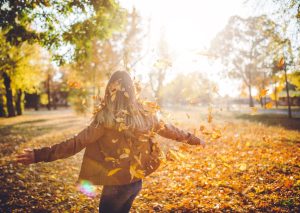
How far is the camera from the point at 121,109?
2924 millimetres

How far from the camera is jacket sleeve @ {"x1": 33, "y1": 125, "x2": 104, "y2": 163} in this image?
113 inches

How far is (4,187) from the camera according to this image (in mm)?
7141

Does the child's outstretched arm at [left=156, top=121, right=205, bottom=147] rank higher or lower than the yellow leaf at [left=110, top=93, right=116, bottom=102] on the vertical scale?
lower

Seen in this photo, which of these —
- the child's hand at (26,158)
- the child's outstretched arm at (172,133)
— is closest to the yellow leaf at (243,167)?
the child's outstretched arm at (172,133)

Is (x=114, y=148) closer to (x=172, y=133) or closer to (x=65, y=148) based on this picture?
(x=65, y=148)

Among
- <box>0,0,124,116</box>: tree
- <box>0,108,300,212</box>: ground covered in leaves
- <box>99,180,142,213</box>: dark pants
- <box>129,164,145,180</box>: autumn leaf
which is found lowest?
<box>0,108,300,212</box>: ground covered in leaves

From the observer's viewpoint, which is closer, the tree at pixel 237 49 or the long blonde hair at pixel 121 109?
the long blonde hair at pixel 121 109

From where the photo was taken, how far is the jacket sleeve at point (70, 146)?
2875mm

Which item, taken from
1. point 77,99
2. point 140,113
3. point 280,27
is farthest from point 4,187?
point 77,99

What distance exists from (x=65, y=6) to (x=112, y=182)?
291 inches

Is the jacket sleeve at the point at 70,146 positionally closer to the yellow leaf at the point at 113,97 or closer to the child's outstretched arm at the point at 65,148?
the child's outstretched arm at the point at 65,148

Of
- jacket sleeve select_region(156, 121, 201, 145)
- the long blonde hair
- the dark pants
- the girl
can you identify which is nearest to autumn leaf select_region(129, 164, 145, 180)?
the girl

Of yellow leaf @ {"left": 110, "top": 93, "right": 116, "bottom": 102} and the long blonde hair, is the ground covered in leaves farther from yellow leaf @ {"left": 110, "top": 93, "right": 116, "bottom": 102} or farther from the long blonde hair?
yellow leaf @ {"left": 110, "top": 93, "right": 116, "bottom": 102}

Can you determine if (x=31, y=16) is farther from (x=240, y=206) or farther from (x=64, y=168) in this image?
(x=240, y=206)
